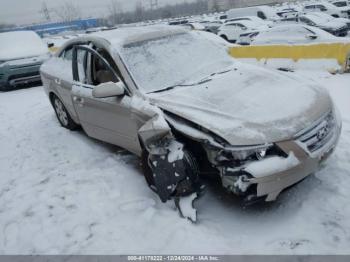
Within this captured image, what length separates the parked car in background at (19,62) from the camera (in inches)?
406

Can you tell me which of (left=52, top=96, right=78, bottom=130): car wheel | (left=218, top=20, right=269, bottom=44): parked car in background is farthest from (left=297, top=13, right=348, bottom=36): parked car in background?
(left=52, top=96, right=78, bottom=130): car wheel

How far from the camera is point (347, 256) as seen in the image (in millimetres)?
2719

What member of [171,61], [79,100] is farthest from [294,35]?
[79,100]

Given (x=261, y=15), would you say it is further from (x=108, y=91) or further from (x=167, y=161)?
(x=167, y=161)

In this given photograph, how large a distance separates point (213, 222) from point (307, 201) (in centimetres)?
96

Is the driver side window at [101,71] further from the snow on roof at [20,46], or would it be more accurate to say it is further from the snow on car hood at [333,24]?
the snow on car hood at [333,24]

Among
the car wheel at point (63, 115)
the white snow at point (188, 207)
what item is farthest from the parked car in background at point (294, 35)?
the white snow at point (188, 207)

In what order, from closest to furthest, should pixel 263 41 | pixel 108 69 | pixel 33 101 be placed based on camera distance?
1. pixel 108 69
2. pixel 33 101
3. pixel 263 41

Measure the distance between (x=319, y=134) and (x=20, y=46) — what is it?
10695mm

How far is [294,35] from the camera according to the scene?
12.1 meters

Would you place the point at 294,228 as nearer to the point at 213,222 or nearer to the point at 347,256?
the point at 347,256

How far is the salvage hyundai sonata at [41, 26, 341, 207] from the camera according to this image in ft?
9.59

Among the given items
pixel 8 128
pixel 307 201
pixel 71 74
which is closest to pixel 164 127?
pixel 307 201

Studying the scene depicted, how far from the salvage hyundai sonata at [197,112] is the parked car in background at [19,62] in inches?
248
